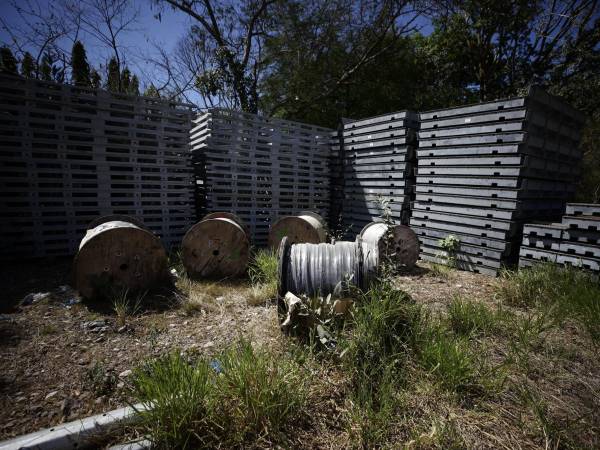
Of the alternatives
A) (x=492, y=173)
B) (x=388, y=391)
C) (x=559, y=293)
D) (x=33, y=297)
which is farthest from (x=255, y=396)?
(x=492, y=173)

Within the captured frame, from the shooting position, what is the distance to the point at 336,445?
1825mm

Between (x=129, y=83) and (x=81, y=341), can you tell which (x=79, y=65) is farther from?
Answer: (x=81, y=341)

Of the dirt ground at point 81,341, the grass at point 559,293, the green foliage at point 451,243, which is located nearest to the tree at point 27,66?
the dirt ground at point 81,341

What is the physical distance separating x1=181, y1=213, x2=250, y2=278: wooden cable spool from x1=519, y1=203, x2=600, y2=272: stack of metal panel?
5.16m

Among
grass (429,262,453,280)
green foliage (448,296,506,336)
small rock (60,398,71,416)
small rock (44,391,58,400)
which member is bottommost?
small rock (60,398,71,416)

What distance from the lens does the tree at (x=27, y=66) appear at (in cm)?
891

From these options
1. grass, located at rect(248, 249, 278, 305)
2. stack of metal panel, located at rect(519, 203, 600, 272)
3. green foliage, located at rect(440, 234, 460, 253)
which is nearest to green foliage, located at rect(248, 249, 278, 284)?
grass, located at rect(248, 249, 278, 305)

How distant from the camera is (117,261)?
387cm

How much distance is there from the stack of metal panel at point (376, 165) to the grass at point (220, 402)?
4301 millimetres

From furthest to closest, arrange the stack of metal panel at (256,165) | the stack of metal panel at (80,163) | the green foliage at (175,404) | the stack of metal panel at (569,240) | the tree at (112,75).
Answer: the tree at (112,75) < the stack of metal panel at (256,165) < the stack of metal panel at (80,163) < the stack of metal panel at (569,240) < the green foliage at (175,404)

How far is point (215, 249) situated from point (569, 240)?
5987mm

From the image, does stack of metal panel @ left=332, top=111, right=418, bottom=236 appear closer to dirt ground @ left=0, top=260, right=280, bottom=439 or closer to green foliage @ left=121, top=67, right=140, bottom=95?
dirt ground @ left=0, top=260, right=280, bottom=439

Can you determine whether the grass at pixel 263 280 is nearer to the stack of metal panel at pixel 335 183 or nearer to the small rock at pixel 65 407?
the small rock at pixel 65 407

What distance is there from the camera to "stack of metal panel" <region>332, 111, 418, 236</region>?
270 inches
